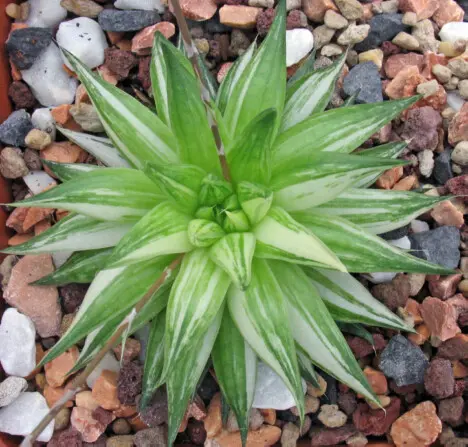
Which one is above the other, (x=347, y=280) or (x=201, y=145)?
(x=201, y=145)

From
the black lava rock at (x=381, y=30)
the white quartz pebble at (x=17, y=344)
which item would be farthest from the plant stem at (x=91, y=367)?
the black lava rock at (x=381, y=30)

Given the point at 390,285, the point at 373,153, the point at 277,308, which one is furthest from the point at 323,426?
the point at 373,153

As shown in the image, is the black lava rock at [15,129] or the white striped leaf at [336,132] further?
the black lava rock at [15,129]

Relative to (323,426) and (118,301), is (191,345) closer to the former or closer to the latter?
(118,301)

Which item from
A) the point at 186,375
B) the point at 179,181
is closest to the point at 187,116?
the point at 179,181

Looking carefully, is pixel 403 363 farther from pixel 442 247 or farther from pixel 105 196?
pixel 105 196

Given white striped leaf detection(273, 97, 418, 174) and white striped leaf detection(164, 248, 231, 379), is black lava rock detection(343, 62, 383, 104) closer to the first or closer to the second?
white striped leaf detection(273, 97, 418, 174)

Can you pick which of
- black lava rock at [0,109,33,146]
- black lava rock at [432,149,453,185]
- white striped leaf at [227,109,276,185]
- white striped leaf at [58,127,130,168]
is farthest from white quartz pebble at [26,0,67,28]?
black lava rock at [432,149,453,185]

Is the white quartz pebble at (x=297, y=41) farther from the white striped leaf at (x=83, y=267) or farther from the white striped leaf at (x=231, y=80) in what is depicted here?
the white striped leaf at (x=83, y=267)
